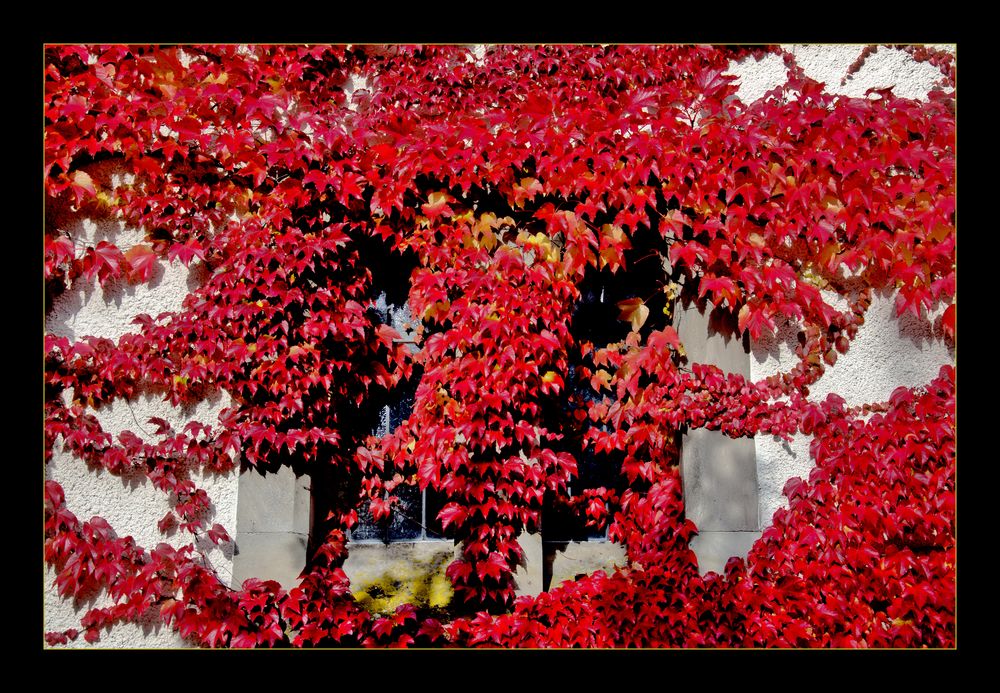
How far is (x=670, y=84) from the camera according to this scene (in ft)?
12.7

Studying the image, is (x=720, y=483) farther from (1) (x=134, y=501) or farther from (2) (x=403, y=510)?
(1) (x=134, y=501)

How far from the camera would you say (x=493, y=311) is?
3611 mm

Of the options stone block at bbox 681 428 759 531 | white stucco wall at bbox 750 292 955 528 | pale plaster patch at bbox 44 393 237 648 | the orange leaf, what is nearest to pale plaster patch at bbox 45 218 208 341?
pale plaster patch at bbox 44 393 237 648

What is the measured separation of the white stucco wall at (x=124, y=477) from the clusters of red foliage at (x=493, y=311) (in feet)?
0.22

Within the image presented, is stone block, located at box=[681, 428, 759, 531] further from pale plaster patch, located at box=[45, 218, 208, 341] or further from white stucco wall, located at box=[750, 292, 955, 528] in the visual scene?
pale plaster patch, located at box=[45, 218, 208, 341]

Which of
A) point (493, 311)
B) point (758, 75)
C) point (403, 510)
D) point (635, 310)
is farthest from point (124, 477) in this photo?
point (758, 75)

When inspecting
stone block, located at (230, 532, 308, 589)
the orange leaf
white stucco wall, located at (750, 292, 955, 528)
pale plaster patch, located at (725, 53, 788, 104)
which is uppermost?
pale plaster patch, located at (725, 53, 788, 104)

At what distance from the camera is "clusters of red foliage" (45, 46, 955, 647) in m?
3.50

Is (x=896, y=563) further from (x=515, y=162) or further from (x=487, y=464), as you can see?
(x=515, y=162)

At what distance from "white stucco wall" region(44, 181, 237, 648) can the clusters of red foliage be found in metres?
0.07

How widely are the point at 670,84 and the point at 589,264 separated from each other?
3.56 feet

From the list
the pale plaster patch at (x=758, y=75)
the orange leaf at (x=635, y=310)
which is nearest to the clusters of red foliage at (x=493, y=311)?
the orange leaf at (x=635, y=310)

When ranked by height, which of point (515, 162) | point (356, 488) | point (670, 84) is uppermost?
point (670, 84)

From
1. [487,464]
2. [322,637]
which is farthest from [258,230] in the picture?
[322,637]
